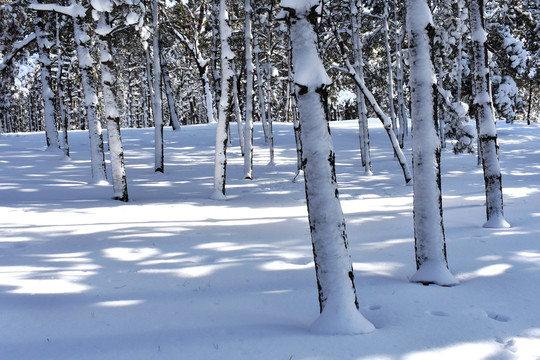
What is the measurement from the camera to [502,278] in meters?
4.36

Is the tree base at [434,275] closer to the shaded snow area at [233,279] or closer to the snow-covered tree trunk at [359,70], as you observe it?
the shaded snow area at [233,279]

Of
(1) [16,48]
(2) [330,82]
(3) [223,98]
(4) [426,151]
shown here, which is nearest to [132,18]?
(3) [223,98]

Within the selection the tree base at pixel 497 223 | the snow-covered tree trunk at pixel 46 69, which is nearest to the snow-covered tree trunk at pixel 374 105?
the tree base at pixel 497 223

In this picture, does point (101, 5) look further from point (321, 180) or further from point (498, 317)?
point (498, 317)

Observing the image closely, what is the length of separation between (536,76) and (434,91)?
24463 mm

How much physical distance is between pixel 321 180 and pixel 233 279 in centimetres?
210

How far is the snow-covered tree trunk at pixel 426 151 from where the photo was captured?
14.1 feet

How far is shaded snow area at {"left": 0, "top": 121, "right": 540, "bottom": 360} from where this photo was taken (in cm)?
304

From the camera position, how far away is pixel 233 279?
4.66m

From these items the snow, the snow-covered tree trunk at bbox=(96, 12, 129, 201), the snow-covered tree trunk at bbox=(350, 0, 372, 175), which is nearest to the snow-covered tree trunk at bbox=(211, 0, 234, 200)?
the snow

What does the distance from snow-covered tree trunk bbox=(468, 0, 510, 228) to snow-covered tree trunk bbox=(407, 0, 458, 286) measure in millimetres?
3002

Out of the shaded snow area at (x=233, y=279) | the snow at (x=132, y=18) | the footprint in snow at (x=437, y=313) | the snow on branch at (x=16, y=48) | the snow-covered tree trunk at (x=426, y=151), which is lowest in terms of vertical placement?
the footprint in snow at (x=437, y=313)

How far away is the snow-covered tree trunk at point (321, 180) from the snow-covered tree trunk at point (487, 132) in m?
4.70

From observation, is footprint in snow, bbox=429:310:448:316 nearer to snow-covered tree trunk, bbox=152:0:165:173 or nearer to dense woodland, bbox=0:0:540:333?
dense woodland, bbox=0:0:540:333
